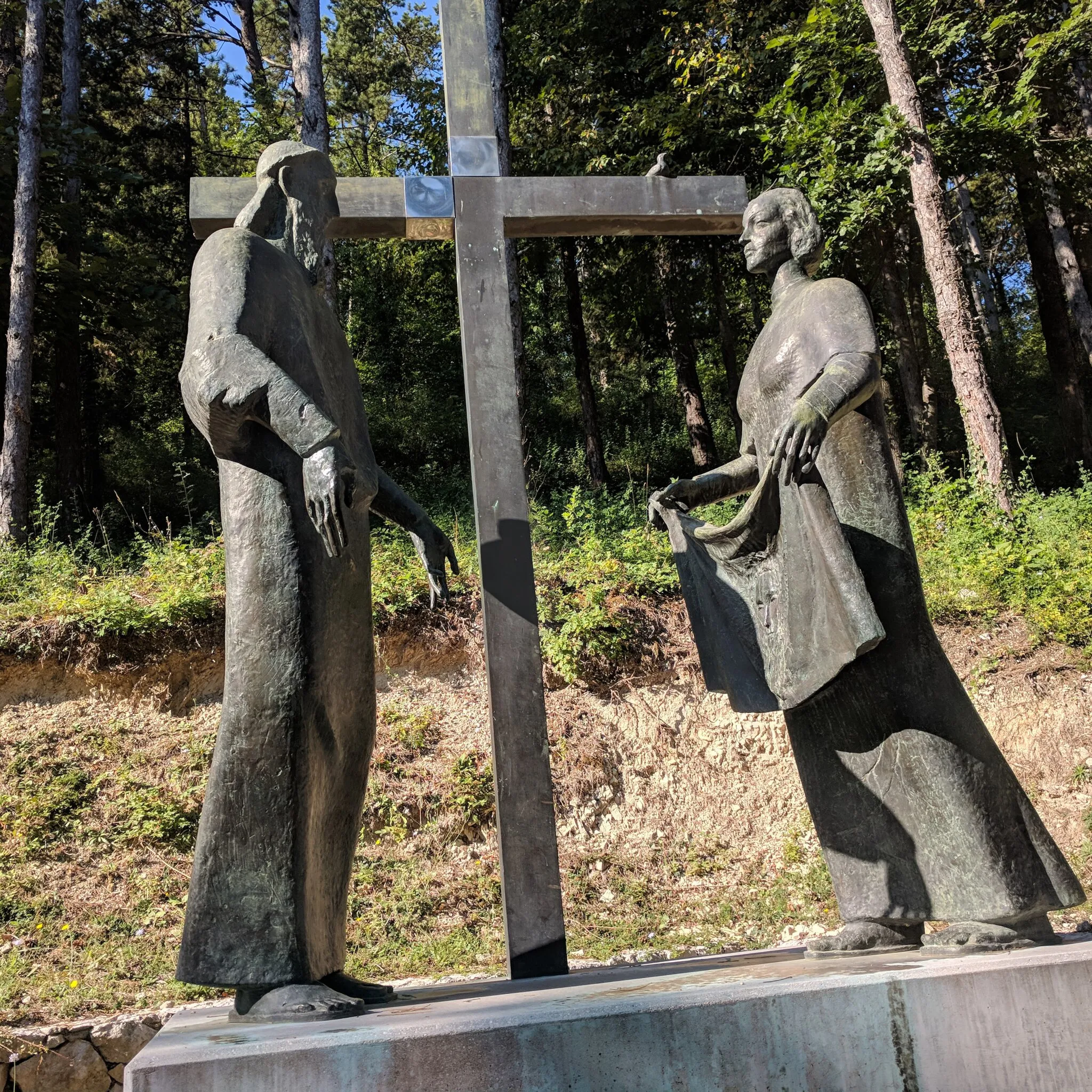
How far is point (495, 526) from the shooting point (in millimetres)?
3695

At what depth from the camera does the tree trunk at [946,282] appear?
11625 millimetres

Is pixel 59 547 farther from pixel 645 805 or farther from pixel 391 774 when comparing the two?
pixel 645 805

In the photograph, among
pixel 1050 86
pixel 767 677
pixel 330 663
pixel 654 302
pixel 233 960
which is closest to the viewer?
pixel 233 960

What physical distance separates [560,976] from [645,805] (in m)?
5.68

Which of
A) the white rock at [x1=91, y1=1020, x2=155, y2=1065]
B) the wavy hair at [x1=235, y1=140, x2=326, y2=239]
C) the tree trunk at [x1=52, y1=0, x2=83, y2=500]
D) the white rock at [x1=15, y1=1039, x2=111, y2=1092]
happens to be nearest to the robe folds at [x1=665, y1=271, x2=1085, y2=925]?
the wavy hair at [x1=235, y1=140, x2=326, y2=239]

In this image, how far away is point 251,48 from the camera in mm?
18781

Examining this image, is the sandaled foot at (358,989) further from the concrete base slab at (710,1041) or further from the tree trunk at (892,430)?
the tree trunk at (892,430)

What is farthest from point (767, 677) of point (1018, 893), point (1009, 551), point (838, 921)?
point (1009, 551)

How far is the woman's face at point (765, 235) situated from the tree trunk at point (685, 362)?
50.0ft

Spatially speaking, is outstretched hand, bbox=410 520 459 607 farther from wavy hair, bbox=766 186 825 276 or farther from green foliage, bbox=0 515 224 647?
green foliage, bbox=0 515 224 647

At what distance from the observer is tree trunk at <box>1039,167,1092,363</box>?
17234 mm

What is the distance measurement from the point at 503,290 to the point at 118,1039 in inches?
168

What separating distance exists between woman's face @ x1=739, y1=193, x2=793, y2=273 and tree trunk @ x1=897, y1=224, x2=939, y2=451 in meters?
12.7

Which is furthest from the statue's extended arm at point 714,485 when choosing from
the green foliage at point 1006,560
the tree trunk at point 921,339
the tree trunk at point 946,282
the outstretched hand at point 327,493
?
the tree trunk at point 921,339
